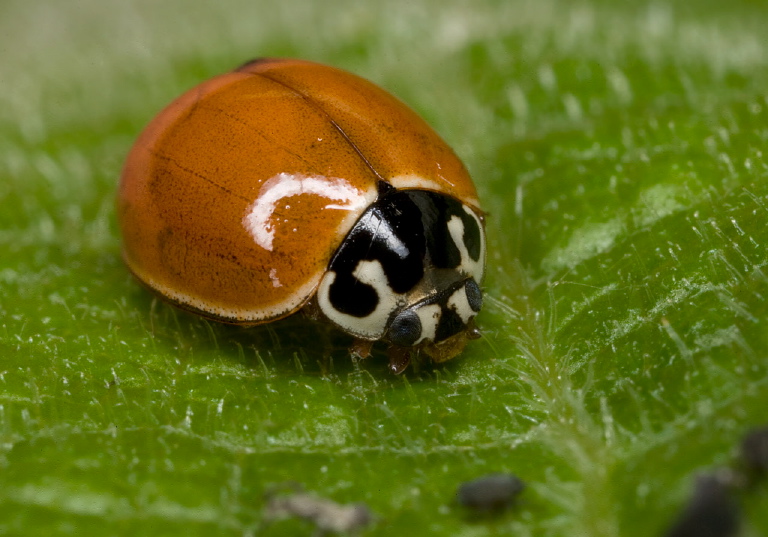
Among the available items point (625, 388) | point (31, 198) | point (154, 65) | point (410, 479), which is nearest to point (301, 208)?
point (410, 479)

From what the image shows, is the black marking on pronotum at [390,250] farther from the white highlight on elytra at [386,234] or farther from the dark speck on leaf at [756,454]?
the dark speck on leaf at [756,454]

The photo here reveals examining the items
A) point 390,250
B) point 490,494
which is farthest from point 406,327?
point 490,494

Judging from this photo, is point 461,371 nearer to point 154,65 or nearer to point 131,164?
point 131,164

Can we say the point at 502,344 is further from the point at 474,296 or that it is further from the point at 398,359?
the point at 398,359

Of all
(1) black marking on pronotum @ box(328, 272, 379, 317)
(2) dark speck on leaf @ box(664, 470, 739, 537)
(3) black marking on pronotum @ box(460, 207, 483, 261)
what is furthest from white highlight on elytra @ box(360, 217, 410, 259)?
(2) dark speck on leaf @ box(664, 470, 739, 537)

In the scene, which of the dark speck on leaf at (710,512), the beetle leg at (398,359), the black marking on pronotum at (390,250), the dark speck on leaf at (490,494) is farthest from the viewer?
the beetle leg at (398,359)

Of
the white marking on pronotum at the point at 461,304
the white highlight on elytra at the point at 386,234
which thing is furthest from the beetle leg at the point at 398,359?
the white highlight on elytra at the point at 386,234

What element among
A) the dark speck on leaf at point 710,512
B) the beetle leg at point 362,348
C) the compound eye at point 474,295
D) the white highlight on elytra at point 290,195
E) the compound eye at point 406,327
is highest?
the white highlight on elytra at point 290,195

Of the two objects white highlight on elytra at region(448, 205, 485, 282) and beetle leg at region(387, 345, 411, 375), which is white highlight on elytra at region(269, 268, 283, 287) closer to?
beetle leg at region(387, 345, 411, 375)
